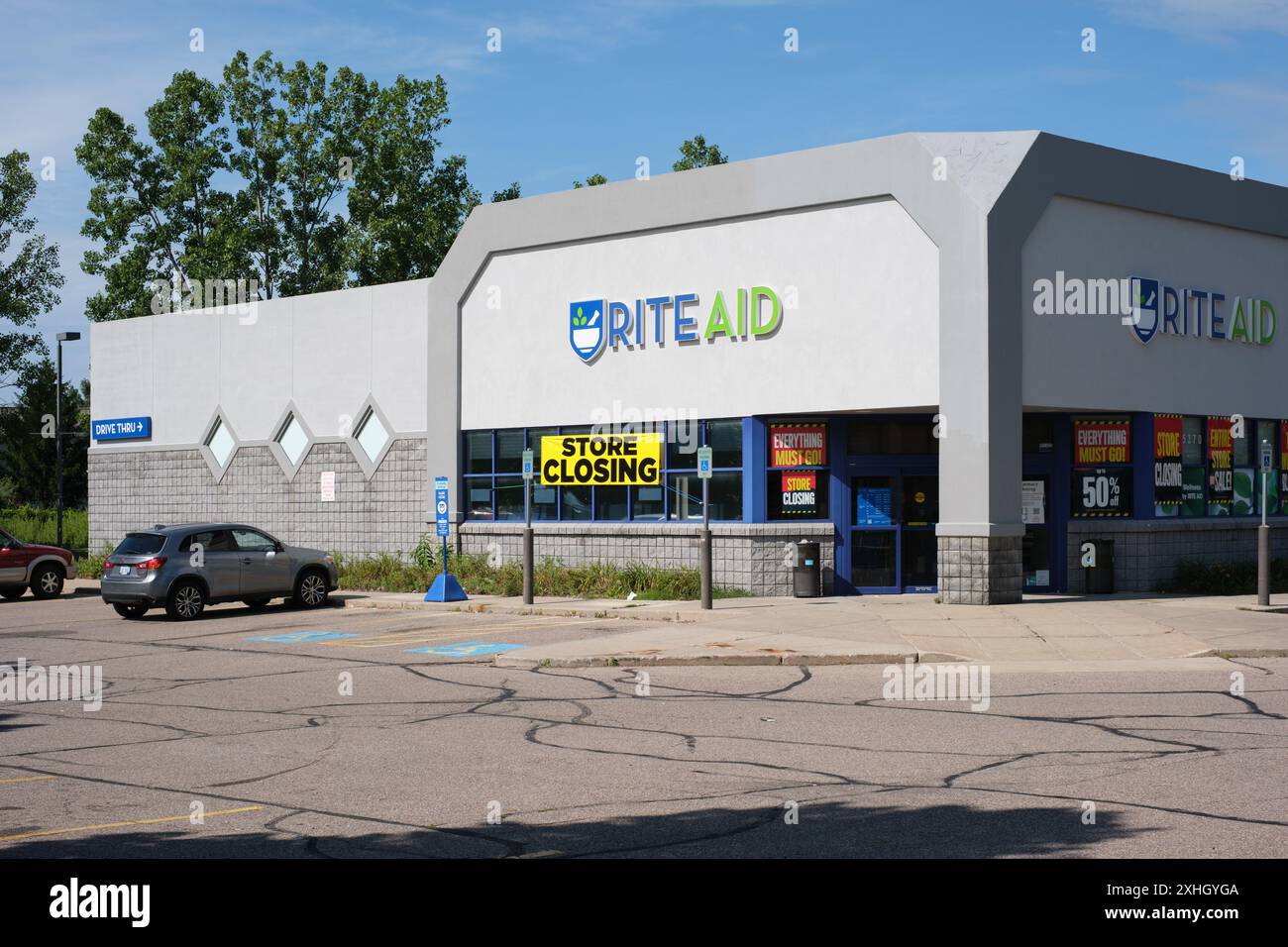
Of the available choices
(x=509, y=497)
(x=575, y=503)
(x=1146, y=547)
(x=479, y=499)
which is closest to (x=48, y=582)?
(x=479, y=499)

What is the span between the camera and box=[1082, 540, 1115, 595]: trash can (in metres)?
24.7

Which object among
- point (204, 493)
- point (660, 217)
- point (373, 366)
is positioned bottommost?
point (204, 493)

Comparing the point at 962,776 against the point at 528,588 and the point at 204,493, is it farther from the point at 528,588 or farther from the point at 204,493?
the point at 204,493

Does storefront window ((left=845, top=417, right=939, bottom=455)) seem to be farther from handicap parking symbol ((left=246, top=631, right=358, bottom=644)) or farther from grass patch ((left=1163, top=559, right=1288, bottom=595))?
handicap parking symbol ((left=246, top=631, right=358, bottom=644))

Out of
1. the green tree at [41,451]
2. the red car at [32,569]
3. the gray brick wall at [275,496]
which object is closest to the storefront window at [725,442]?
the gray brick wall at [275,496]

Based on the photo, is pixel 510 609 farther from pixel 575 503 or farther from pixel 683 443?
pixel 683 443

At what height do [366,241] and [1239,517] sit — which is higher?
[366,241]

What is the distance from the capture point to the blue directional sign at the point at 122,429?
36.0 meters

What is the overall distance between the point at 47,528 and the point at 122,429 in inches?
626

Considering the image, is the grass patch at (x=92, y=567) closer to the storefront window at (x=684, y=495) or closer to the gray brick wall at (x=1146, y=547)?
the storefront window at (x=684, y=495)

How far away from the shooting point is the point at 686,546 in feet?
84.6

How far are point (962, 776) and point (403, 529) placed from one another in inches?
872
